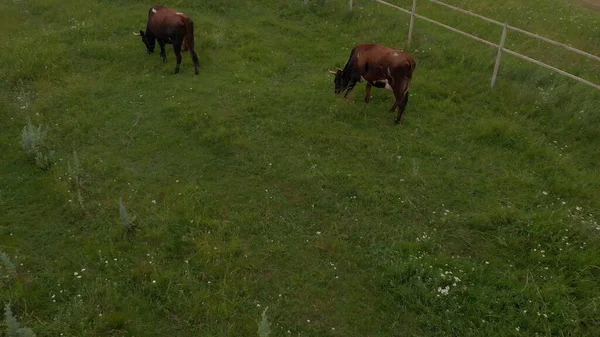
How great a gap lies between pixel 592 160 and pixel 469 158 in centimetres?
217

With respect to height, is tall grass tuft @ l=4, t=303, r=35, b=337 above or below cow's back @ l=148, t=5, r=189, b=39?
below

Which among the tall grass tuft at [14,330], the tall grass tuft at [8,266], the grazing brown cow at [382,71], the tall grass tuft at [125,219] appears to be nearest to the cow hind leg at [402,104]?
the grazing brown cow at [382,71]

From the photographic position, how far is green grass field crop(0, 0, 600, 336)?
19.8 feet

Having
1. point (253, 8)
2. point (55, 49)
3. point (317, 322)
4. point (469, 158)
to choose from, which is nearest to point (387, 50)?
point (469, 158)

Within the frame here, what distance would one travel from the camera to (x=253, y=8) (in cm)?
1532

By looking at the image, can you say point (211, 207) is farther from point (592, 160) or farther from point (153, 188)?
point (592, 160)

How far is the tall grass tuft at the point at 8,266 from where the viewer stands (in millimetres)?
6180

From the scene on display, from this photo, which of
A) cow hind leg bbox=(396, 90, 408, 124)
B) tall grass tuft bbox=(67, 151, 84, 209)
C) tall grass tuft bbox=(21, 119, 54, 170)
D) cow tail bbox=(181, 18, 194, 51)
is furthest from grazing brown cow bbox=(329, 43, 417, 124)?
tall grass tuft bbox=(21, 119, 54, 170)

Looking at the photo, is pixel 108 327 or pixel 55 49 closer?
pixel 108 327

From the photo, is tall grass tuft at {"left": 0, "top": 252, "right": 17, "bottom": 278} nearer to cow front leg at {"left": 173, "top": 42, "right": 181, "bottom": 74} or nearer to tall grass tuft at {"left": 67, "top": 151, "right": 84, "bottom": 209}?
tall grass tuft at {"left": 67, "top": 151, "right": 84, "bottom": 209}

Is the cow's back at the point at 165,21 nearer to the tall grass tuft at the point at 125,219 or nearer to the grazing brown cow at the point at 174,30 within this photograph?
the grazing brown cow at the point at 174,30

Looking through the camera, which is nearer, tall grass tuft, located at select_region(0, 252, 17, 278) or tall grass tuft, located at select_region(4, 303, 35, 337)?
tall grass tuft, located at select_region(4, 303, 35, 337)

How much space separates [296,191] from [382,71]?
3.31 meters

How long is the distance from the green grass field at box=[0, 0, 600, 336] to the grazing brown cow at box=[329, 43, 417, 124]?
0.48 metres
